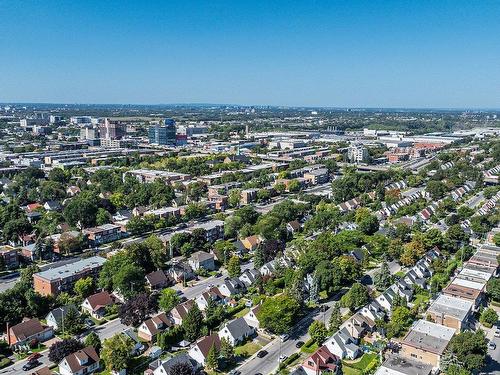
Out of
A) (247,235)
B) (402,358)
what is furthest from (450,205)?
(402,358)

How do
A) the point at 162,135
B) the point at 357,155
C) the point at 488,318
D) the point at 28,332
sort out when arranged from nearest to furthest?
the point at 28,332
the point at 488,318
the point at 357,155
the point at 162,135

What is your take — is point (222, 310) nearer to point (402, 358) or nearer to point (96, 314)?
point (96, 314)

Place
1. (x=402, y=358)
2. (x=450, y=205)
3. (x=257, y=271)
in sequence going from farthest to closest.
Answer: (x=450, y=205), (x=257, y=271), (x=402, y=358)

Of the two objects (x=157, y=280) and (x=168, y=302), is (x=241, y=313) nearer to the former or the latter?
(x=168, y=302)

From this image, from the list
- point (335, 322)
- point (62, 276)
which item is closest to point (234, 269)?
point (335, 322)

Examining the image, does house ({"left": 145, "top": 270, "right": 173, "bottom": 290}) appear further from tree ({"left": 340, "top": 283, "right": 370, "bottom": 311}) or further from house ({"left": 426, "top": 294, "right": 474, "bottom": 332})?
house ({"left": 426, "top": 294, "right": 474, "bottom": 332})

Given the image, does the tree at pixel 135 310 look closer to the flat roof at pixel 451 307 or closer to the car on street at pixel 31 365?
the car on street at pixel 31 365
